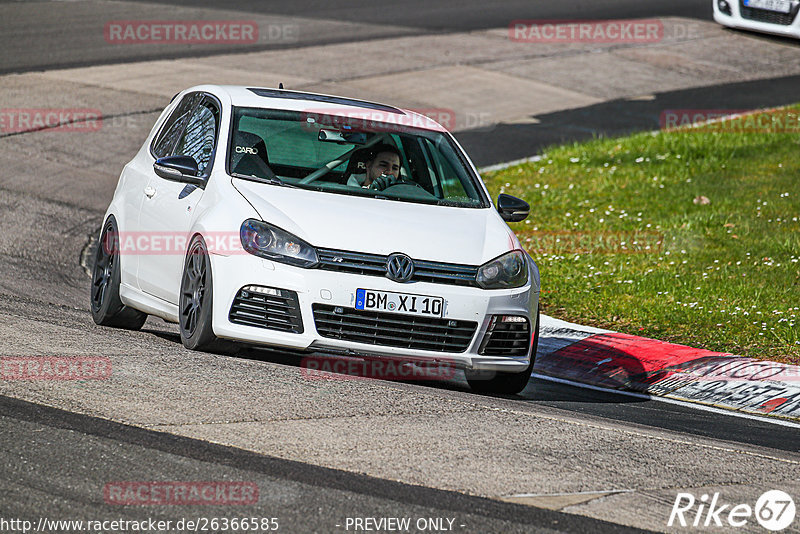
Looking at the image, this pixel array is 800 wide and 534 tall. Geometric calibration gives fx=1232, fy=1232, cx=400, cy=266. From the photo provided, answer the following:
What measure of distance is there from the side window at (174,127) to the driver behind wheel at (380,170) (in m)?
1.37

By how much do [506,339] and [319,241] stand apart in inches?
50.4

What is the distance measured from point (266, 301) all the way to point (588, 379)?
10.1ft

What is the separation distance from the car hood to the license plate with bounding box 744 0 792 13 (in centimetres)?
1746

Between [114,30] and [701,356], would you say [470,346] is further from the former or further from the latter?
[114,30]

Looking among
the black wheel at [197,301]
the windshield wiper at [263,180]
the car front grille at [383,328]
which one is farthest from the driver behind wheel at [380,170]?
the car front grille at [383,328]

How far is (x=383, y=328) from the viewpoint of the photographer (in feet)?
22.7

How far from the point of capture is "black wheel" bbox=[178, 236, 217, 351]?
7.05 metres

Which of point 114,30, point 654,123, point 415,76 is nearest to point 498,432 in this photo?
point 654,123

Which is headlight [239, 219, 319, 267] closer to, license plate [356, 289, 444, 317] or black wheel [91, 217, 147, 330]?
license plate [356, 289, 444, 317]

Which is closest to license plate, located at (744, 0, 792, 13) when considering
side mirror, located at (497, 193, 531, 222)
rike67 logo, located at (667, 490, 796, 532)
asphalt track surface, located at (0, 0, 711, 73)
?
asphalt track surface, located at (0, 0, 711, 73)

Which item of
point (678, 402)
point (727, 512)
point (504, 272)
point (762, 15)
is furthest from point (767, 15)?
point (727, 512)

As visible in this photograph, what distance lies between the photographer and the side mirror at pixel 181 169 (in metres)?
7.60

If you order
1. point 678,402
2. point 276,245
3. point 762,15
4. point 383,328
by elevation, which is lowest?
point 678,402

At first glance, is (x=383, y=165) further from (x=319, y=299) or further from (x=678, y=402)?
(x=678, y=402)
